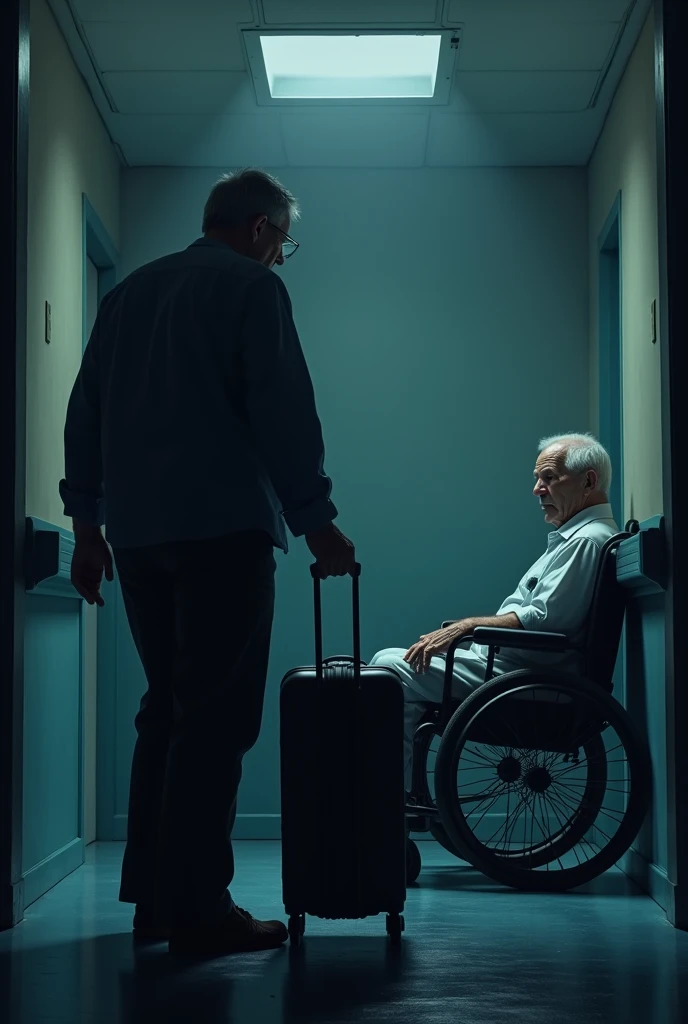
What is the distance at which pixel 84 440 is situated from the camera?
2.41 metres

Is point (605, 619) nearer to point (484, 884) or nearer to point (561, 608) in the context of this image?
point (561, 608)

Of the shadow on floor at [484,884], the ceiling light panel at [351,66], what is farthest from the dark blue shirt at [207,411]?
the ceiling light panel at [351,66]

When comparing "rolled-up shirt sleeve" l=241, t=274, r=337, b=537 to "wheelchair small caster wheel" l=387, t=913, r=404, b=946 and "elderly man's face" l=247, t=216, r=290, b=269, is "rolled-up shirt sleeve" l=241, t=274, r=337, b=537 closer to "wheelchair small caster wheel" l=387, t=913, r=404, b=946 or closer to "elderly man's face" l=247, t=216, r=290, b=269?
"elderly man's face" l=247, t=216, r=290, b=269

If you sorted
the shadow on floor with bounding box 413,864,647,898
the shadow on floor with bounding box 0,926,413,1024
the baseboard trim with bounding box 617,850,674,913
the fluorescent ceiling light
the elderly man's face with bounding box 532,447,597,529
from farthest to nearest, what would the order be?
the fluorescent ceiling light → the elderly man's face with bounding box 532,447,597,529 → the shadow on floor with bounding box 413,864,647,898 → the baseboard trim with bounding box 617,850,674,913 → the shadow on floor with bounding box 0,926,413,1024

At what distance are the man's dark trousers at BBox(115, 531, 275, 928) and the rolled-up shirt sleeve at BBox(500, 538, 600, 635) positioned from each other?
114 centimetres

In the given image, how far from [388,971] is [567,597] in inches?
52.2

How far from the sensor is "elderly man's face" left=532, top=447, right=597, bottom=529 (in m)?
3.57

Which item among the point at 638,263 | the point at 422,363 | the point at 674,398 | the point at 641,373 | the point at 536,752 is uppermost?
the point at 638,263

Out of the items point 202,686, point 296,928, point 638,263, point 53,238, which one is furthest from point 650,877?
point 53,238

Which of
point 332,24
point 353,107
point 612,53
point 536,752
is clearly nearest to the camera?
point 536,752

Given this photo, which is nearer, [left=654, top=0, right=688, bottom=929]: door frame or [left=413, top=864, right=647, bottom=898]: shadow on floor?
[left=654, top=0, right=688, bottom=929]: door frame

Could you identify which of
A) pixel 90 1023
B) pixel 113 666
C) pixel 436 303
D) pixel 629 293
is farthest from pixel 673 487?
pixel 113 666

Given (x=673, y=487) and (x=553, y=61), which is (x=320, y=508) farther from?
(x=553, y=61)

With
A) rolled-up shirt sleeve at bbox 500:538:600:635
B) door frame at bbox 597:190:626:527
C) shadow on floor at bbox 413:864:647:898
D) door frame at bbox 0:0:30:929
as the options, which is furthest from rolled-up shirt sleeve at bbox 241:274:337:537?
door frame at bbox 597:190:626:527
